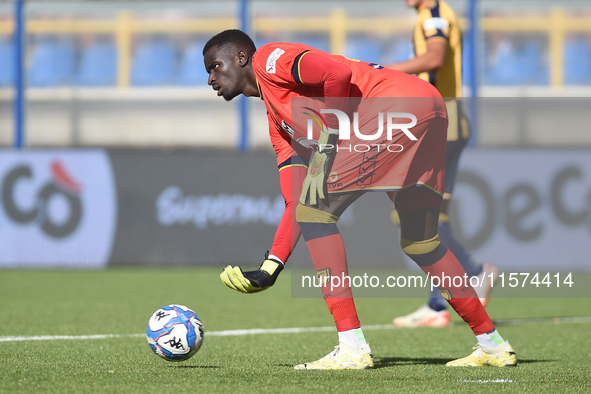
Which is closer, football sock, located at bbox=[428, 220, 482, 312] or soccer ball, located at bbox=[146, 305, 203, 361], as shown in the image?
soccer ball, located at bbox=[146, 305, 203, 361]

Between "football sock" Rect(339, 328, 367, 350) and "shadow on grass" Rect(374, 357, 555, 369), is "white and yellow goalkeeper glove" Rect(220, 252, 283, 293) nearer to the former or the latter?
"football sock" Rect(339, 328, 367, 350)

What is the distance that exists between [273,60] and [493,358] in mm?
1615

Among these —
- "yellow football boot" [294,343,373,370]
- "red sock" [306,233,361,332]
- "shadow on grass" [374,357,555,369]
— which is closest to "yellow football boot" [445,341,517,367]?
"shadow on grass" [374,357,555,369]

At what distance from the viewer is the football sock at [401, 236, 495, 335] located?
340 centimetres

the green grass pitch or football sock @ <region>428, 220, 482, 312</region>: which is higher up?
football sock @ <region>428, 220, 482, 312</region>

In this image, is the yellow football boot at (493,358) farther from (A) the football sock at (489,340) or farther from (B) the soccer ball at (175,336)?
(B) the soccer ball at (175,336)

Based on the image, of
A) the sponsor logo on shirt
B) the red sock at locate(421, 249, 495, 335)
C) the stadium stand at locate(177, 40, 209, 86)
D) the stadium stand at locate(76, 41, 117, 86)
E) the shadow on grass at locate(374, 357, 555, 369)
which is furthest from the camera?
the stadium stand at locate(177, 40, 209, 86)

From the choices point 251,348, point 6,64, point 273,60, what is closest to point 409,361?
point 251,348

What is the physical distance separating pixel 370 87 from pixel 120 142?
7.49m

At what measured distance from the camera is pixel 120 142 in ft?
34.0

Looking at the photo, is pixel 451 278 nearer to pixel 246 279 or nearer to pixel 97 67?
pixel 246 279

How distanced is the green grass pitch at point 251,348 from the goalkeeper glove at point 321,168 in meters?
0.74

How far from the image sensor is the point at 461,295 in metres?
3.40

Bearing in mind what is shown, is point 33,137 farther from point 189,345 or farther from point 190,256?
point 189,345
